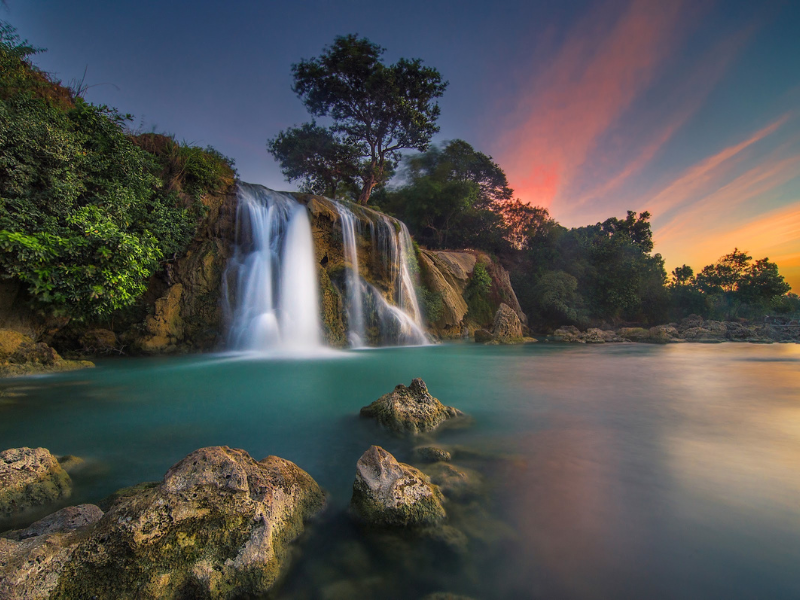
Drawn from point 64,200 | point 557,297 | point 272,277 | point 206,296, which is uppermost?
point 64,200

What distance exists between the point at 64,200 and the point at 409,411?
997cm

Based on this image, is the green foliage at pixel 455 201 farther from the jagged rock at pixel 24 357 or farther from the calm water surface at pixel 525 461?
the jagged rock at pixel 24 357

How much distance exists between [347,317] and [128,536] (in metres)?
12.3

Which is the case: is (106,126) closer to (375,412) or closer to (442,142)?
(375,412)

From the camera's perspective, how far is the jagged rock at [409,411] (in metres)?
3.90

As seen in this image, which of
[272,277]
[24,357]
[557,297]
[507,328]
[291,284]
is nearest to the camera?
[24,357]

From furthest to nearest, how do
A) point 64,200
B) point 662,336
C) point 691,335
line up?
1. point 691,335
2. point 662,336
3. point 64,200

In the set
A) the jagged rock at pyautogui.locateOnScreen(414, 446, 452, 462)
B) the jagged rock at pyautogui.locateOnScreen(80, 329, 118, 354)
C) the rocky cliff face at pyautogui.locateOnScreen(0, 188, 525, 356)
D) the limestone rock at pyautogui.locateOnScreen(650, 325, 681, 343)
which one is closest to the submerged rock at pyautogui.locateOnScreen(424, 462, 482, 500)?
the jagged rock at pyautogui.locateOnScreen(414, 446, 452, 462)

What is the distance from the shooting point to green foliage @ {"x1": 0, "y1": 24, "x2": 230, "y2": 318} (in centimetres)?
754

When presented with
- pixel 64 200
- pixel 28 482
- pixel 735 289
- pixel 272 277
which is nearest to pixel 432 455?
pixel 28 482

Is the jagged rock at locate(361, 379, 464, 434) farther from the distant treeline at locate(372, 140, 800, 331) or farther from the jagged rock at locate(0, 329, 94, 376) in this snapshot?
the distant treeline at locate(372, 140, 800, 331)

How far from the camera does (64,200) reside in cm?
818

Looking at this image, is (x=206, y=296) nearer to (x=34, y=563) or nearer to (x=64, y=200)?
(x=64, y=200)

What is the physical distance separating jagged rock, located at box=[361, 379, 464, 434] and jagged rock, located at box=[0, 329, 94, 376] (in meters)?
8.39
